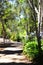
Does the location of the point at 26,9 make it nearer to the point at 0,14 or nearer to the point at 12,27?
the point at 0,14

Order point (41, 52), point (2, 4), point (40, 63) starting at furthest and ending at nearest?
1. point (2, 4)
2. point (41, 52)
3. point (40, 63)

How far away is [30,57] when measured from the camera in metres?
17.1

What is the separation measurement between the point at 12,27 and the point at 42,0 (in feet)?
147

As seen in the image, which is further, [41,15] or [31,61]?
[41,15]

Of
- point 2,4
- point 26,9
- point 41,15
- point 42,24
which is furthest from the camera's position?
point 26,9

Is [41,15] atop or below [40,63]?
atop

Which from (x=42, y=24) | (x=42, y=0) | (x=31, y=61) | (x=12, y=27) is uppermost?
(x=42, y=0)

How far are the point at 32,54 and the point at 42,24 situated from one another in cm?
516

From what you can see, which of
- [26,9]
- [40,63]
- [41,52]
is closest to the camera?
[40,63]

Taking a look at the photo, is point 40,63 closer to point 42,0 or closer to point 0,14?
point 42,0

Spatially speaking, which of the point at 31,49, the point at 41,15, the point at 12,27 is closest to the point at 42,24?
the point at 41,15

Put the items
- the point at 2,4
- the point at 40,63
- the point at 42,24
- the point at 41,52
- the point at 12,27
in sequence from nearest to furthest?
the point at 40,63 < the point at 41,52 < the point at 42,24 < the point at 2,4 < the point at 12,27

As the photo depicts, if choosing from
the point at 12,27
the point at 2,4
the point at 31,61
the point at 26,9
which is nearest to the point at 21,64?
the point at 31,61

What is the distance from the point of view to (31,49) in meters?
17.2
